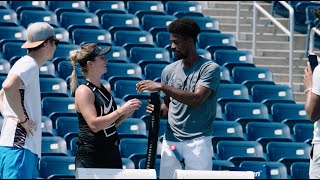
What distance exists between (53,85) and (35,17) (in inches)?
74.8

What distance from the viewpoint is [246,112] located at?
12.6 m

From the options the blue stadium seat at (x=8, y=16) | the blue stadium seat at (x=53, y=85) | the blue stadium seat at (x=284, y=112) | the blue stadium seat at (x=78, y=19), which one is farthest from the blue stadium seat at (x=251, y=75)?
the blue stadium seat at (x=8, y=16)

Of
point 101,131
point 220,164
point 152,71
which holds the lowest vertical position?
point 220,164

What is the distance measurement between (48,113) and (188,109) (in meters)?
3.59

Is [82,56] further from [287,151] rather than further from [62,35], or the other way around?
[62,35]

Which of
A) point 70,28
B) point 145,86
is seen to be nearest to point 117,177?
point 145,86

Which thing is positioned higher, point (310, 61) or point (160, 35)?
point (310, 61)

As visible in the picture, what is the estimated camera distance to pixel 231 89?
42.4 feet

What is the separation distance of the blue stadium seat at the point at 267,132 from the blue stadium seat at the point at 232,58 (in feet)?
4.92

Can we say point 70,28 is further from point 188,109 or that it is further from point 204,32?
point 188,109

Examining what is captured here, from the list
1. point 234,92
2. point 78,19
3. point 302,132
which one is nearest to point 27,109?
point 302,132

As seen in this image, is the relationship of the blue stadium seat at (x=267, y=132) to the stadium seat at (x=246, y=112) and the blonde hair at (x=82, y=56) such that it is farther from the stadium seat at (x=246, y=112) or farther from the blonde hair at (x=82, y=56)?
the blonde hair at (x=82, y=56)

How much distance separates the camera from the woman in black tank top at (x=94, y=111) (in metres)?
7.88

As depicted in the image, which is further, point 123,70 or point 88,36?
Answer: point 88,36
